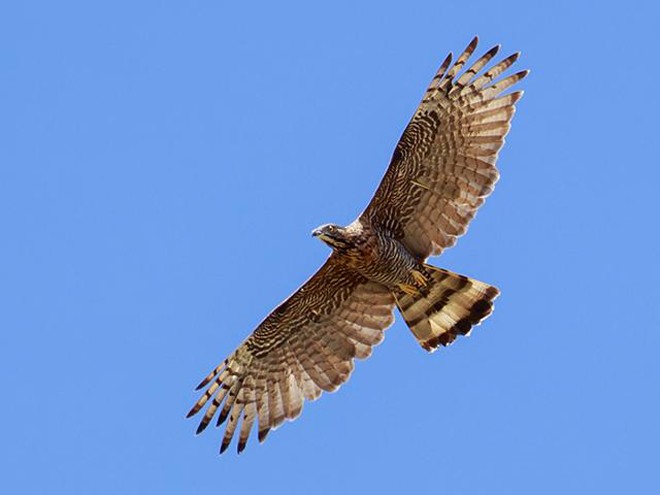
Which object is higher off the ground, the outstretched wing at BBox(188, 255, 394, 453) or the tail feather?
the outstretched wing at BBox(188, 255, 394, 453)

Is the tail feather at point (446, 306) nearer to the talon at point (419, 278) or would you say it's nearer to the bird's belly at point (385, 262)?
the talon at point (419, 278)

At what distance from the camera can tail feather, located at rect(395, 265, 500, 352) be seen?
18312 millimetres

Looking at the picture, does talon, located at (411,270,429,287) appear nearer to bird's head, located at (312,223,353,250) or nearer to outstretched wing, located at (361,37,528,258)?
outstretched wing, located at (361,37,528,258)

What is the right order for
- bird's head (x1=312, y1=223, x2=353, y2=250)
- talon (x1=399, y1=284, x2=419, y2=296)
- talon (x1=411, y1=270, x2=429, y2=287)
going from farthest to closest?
talon (x1=399, y1=284, x2=419, y2=296) → talon (x1=411, y1=270, x2=429, y2=287) → bird's head (x1=312, y1=223, x2=353, y2=250)

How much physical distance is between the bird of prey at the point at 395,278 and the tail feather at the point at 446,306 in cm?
1

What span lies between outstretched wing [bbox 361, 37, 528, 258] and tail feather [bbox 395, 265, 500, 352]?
0.52 metres

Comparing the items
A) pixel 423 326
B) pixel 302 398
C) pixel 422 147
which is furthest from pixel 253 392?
pixel 422 147

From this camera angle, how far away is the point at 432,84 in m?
18.0

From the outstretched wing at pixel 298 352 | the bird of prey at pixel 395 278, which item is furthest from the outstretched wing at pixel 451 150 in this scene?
the outstretched wing at pixel 298 352

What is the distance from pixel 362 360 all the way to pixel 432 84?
11.3 feet

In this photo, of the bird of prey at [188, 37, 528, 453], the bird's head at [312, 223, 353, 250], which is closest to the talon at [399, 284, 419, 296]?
the bird of prey at [188, 37, 528, 453]

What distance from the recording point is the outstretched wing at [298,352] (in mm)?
18875

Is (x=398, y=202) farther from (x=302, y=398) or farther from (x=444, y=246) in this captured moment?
(x=302, y=398)

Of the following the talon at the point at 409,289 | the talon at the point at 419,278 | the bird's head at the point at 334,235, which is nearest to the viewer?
the bird's head at the point at 334,235
